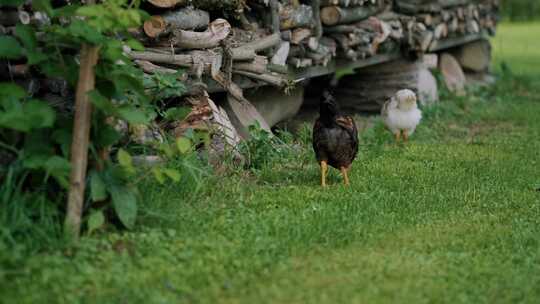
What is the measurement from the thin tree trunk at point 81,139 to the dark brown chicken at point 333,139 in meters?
2.29

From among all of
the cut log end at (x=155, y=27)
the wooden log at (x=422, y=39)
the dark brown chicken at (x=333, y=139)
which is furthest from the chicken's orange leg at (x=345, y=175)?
the wooden log at (x=422, y=39)

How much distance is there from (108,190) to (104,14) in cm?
95

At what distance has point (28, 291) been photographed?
413cm

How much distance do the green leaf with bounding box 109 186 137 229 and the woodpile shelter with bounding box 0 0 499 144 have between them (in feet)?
3.55

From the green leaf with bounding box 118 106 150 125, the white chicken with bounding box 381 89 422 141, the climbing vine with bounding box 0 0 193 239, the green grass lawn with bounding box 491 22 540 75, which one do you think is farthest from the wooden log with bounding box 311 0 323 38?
the green grass lawn with bounding box 491 22 540 75

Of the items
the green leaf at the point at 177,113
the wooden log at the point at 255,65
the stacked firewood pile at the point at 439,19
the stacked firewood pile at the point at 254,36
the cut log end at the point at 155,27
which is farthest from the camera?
the stacked firewood pile at the point at 439,19

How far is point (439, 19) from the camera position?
40.8 ft

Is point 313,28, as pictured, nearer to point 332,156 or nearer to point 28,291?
point 332,156

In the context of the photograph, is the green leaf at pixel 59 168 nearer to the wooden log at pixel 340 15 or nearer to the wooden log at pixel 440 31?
the wooden log at pixel 340 15

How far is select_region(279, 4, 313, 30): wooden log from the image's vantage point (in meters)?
8.23

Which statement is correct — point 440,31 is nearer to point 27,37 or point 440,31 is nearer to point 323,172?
point 323,172

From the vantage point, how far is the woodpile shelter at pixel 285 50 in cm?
654

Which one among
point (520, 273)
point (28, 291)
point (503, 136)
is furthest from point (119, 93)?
point (503, 136)

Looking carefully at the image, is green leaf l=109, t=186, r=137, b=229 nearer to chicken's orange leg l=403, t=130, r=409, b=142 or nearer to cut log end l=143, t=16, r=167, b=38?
cut log end l=143, t=16, r=167, b=38
